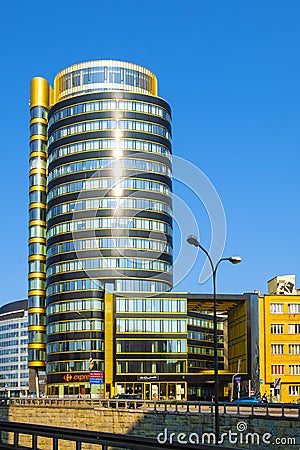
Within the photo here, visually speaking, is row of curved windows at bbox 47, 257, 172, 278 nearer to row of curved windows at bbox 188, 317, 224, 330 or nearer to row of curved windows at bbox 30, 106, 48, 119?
row of curved windows at bbox 188, 317, 224, 330

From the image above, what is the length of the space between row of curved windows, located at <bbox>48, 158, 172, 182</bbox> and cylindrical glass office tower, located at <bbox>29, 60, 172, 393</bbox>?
0.64 feet

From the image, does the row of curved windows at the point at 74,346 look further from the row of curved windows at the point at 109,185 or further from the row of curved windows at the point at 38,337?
the row of curved windows at the point at 109,185

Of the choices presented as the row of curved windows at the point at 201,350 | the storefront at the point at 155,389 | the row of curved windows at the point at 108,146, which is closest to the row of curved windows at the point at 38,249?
the row of curved windows at the point at 108,146

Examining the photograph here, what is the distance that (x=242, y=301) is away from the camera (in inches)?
5177

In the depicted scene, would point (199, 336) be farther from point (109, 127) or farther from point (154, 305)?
point (109, 127)

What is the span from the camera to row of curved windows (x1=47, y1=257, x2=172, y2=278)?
149875 mm

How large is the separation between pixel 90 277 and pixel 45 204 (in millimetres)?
31554

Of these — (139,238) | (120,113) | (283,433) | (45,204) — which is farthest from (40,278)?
(283,433)

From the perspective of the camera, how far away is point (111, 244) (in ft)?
496

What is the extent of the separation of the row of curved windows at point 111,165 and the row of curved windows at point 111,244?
45.9ft

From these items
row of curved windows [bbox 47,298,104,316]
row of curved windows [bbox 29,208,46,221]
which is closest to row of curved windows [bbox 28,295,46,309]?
row of curved windows [bbox 29,208,46,221]

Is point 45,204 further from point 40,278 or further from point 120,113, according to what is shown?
point 120,113

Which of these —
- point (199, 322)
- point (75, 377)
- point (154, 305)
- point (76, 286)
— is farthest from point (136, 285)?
point (75, 377)

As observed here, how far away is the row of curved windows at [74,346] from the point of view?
141 metres
